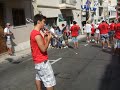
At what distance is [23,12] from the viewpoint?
64.4ft

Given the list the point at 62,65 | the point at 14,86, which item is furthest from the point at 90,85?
the point at 62,65

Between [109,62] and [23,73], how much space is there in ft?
11.9

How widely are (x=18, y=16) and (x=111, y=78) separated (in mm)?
12269

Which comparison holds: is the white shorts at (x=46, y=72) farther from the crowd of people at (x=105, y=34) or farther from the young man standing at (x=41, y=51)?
the crowd of people at (x=105, y=34)

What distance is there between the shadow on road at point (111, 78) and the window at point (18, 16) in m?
9.67

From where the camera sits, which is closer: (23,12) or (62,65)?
(62,65)

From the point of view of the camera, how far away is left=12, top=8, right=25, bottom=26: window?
18408 millimetres

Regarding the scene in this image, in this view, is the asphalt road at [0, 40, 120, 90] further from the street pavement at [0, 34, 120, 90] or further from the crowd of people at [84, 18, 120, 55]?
the crowd of people at [84, 18, 120, 55]

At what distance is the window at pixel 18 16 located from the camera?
18408 mm

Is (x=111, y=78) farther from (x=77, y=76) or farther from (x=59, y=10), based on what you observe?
(x=59, y=10)

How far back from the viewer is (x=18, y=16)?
19000mm

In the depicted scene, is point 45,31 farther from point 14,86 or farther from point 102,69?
point 102,69

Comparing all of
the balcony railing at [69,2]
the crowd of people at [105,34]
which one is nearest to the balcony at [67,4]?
the balcony railing at [69,2]

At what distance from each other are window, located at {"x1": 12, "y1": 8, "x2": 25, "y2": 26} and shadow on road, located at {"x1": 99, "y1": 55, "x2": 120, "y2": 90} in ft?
31.7
